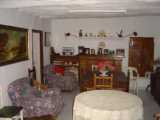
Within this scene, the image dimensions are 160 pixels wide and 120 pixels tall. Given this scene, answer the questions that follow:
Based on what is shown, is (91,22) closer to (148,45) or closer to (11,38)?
(148,45)

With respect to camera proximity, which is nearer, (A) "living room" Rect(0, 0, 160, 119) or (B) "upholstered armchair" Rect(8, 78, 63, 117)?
(B) "upholstered armchair" Rect(8, 78, 63, 117)

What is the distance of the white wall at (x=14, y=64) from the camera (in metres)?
5.06

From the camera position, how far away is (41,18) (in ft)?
26.3

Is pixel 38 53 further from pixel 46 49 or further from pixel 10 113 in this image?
pixel 10 113

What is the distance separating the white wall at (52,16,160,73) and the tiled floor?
1.70 m

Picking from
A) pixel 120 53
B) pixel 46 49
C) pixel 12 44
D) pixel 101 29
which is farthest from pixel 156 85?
pixel 12 44

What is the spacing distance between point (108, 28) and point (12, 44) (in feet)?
14.6

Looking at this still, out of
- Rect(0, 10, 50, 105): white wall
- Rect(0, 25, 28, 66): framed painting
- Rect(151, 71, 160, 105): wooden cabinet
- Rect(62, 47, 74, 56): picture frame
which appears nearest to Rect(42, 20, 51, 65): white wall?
Rect(62, 47, 74, 56): picture frame

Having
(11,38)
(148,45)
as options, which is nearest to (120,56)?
(148,45)

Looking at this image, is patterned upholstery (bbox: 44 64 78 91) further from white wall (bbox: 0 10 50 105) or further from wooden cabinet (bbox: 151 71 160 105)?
wooden cabinet (bbox: 151 71 160 105)

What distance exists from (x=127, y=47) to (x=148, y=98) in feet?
7.53

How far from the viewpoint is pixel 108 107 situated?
3.77 metres

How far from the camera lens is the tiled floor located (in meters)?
5.63

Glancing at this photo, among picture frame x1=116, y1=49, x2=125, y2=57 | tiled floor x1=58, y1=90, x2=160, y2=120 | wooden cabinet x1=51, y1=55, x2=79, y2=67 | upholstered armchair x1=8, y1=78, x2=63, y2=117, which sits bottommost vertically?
tiled floor x1=58, y1=90, x2=160, y2=120
